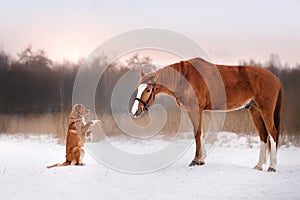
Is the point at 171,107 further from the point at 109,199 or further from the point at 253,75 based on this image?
the point at 109,199

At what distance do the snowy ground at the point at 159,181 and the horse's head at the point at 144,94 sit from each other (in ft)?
3.86

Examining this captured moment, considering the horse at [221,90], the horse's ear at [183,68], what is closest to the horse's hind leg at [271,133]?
the horse at [221,90]

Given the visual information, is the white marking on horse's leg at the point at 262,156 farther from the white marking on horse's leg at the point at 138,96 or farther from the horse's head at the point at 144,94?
the white marking on horse's leg at the point at 138,96

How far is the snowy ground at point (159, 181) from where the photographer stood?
529 cm

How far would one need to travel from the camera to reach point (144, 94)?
637cm

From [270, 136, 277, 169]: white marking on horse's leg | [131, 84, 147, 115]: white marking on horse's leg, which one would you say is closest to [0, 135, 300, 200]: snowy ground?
→ [270, 136, 277, 169]: white marking on horse's leg

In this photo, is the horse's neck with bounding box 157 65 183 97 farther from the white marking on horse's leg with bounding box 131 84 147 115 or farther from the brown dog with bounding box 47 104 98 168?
the brown dog with bounding box 47 104 98 168

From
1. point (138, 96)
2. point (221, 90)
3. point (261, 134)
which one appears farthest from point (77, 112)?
point (261, 134)

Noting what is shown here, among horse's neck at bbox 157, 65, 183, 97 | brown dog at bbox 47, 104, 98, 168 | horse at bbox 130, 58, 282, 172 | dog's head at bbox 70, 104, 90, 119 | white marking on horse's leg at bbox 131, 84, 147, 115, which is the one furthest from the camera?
dog's head at bbox 70, 104, 90, 119

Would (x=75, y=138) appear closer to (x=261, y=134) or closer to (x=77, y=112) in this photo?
(x=77, y=112)

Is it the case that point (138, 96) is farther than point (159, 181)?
Yes

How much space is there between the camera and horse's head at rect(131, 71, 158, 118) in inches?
248

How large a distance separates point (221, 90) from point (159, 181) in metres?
2.06

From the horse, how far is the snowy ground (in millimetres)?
459
